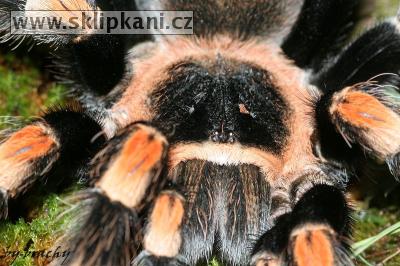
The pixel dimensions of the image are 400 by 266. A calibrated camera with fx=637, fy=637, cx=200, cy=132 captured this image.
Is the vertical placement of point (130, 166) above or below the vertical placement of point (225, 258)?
above

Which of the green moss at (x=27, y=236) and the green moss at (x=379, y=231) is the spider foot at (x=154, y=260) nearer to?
the green moss at (x=27, y=236)

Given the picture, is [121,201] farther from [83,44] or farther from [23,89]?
[23,89]

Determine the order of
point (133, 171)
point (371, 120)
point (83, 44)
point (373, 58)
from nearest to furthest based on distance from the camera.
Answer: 1. point (133, 171)
2. point (371, 120)
3. point (83, 44)
4. point (373, 58)

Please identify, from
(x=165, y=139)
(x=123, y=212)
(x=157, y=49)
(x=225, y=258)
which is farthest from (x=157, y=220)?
(x=157, y=49)

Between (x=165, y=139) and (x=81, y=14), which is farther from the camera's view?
(x=81, y=14)

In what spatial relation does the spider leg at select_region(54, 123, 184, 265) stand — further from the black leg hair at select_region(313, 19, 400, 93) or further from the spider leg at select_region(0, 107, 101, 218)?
the black leg hair at select_region(313, 19, 400, 93)

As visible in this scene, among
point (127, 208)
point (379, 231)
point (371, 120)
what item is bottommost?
point (379, 231)

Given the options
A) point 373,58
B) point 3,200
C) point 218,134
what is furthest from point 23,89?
point 373,58

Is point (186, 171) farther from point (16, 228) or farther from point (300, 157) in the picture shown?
point (16, 228)
